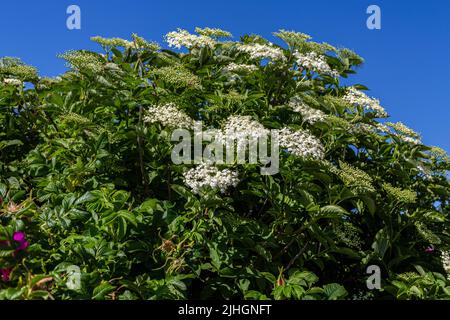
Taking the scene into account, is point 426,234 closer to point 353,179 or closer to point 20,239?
point 353,179

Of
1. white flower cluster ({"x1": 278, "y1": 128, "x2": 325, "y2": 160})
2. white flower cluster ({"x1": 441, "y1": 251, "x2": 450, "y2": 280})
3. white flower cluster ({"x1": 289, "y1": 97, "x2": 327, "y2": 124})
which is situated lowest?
white flower cluster ({"x1": 441, "y1": 251, "x2": 450, "y2": 280})

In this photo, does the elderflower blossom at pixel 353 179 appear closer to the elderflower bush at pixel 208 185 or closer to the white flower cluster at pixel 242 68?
the elderflower bush at pixel 208 185

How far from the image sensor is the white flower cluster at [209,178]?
4188 millimetres

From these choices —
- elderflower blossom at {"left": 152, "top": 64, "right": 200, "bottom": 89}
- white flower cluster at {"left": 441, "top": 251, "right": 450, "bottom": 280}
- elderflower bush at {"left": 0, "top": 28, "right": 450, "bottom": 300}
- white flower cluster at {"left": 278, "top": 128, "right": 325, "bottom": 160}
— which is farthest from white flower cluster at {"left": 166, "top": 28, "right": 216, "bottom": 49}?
white flower cluster at {"left": 441, "top": 251, "right": 450, "bottom": 280}

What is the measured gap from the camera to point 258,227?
4449mm

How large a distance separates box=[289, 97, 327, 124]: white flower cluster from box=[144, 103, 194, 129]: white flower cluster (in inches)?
35.7

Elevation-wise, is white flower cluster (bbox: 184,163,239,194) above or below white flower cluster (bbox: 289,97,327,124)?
below

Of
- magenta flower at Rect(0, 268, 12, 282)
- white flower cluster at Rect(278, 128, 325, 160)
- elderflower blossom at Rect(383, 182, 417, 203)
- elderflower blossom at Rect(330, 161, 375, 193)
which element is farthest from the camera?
elderflower blossom at Rect(383, 182, 417, 203)

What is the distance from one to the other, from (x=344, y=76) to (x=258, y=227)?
7.61ft

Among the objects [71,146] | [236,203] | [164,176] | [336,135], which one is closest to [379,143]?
[336,135]

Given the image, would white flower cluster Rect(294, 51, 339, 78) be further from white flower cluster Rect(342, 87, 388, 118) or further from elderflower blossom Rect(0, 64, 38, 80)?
elderflower blossom Rect(0, 64, 38, 80)

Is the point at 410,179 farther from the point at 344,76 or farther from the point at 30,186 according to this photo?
the point at 30,186

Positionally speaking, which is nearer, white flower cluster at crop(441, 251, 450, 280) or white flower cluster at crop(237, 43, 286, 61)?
white flower cluster at crop(237, 43, 286, 61)

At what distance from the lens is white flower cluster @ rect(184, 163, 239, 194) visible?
4.19 metres
